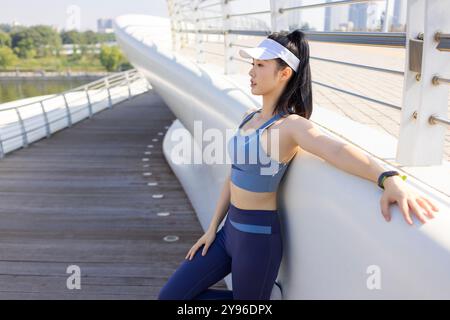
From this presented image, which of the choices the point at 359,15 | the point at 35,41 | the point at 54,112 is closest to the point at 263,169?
the point at 359,15

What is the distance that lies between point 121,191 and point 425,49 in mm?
4317

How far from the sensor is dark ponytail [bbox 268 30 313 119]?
5.34 feet

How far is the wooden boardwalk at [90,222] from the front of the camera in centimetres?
309

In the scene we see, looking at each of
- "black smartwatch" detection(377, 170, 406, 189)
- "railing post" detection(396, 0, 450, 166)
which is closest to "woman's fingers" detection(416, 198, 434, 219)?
"black smartwatch" detection(377, 170, 406, 189)

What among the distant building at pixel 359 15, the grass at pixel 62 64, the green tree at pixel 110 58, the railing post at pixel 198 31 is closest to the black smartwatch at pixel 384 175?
the distant building at pixel 359 15

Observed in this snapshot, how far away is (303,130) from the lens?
149 centimetres

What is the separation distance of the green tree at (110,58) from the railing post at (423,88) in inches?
3130

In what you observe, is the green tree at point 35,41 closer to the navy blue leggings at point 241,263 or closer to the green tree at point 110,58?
the green tree at point 110,58

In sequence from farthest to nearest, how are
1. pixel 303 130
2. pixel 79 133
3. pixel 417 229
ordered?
pixel 79 133 < pixel 303 130 < pixel 417 229

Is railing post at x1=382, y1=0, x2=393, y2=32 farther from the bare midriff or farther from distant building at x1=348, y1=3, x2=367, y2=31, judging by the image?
the bare midriff

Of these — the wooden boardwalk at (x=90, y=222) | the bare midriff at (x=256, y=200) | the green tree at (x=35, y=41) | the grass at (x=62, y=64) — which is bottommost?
the grass at (x=62, y=64)

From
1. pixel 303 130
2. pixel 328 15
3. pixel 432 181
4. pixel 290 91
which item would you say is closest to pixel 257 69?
pixel 290 91

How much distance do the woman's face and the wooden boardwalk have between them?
5.81 ft

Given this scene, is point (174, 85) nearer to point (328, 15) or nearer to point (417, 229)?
point (328, 15)
